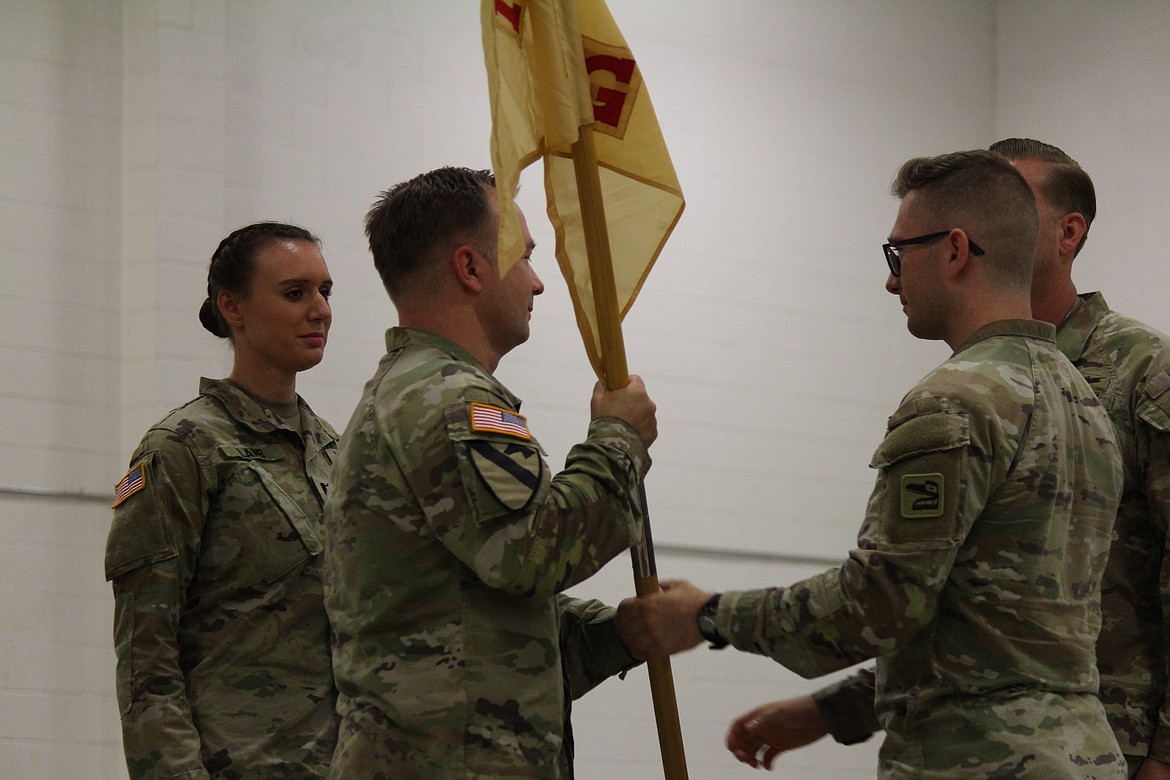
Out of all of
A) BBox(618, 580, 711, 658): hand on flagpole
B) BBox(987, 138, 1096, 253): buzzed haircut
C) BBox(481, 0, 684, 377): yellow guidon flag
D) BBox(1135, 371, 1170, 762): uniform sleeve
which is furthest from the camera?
BBox(987, 138, 1096, 253): buzzed haircut

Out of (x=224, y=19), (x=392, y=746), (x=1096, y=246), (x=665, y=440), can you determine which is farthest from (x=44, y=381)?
(x=1096, y=246)

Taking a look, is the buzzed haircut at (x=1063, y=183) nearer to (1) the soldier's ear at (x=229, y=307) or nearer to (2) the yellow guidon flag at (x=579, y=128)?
(2) the yellow guidon flag at (x=579, y=128)

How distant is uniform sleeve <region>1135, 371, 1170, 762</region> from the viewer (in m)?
2.94

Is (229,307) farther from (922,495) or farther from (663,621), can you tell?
(922,495)

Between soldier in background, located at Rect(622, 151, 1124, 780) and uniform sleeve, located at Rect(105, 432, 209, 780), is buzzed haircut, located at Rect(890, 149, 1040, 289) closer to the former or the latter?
soldier in background, located at Rect(622, 151, 1124, 780)

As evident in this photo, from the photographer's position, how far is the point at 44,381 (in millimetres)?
5094

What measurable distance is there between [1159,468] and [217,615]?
6.36 feet

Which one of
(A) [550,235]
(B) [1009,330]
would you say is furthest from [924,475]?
(A) [550,235]

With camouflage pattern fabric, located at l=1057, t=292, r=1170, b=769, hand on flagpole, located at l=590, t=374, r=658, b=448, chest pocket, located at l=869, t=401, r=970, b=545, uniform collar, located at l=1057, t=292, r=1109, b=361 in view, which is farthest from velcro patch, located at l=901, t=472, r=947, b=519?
uniform collar, located at l=1057, t=292, r=1109, b=361

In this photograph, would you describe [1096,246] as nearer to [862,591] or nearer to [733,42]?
[733,42]

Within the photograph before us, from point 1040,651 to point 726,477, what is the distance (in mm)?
3812

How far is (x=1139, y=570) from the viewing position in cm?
300

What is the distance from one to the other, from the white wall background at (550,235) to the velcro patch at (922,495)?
3.28 metres

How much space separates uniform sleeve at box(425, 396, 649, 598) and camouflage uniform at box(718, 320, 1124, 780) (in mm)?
356
